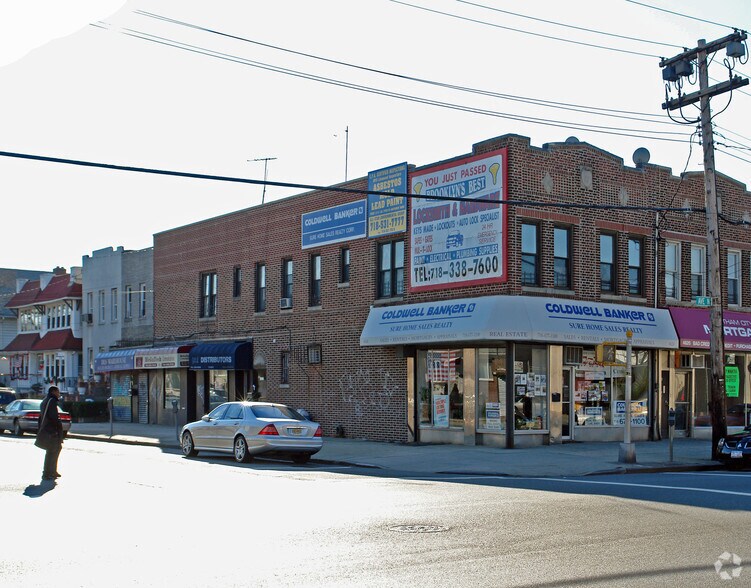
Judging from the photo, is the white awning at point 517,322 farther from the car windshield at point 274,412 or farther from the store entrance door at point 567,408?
the car windshield at point 274,412

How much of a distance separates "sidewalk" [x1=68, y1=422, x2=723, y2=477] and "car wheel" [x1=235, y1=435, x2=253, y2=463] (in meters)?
1.75

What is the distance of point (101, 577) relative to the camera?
27.5 feet

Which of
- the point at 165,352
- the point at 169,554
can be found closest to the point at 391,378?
the point at 165,352

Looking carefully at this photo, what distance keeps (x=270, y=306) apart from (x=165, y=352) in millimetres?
6599

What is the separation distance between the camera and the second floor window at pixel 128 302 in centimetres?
4306

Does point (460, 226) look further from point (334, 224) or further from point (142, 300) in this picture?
point (142, 300)

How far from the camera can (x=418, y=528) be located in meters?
11.1

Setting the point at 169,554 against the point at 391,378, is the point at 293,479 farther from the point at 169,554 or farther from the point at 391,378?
the point at 391,378

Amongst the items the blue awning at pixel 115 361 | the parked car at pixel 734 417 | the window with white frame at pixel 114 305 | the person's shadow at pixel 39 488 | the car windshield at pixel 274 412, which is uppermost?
the window with white frame at pixel 114 305

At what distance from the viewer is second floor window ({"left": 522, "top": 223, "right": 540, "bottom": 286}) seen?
24.9m

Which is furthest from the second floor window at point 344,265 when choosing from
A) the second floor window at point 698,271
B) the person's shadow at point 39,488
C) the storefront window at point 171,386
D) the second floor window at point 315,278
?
the person's shadow at point 39,488

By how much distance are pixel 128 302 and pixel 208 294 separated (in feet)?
25.7

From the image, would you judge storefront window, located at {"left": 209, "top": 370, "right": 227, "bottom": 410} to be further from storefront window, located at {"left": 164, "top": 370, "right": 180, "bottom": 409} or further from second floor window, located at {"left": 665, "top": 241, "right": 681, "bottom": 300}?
second floor window, located at {"left": 665, "top": 241, "right": 681, "bottom": 300}

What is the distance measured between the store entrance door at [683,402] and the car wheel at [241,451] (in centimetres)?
1407
